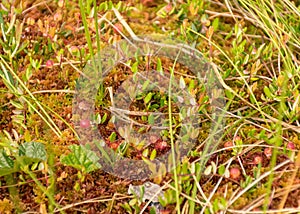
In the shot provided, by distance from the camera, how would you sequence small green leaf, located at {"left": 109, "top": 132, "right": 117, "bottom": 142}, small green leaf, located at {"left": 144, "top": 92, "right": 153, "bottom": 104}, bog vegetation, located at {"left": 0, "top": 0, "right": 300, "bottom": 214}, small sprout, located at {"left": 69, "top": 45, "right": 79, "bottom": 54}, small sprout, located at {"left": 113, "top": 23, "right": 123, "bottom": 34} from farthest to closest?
1. small sprout, located at {"left": 113, "top": 23, "right": 123, "bottom": 34}
2. small sprout, located at {"left": 69, "top": 45, "right": 79, "bottom": 54}
3. small green leaf, located at {"left": 144, "top": 92, "right": 153, "bottom": 104}
4. small green leaf, located at {"left": 109, "top": 132, "right": 117, "bottom": 142}
5. bog vegetation, located at {"left": 0, "top": 0, "right": 300, "bottom": 214}

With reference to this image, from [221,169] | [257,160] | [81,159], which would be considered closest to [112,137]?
[81,159]

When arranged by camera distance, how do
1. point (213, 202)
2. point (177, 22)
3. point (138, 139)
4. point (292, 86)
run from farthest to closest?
point (177, 22) < point (292, 86) < point (138, 139) < point (213, 202)

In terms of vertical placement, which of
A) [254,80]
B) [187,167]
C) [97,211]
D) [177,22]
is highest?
[177,22]

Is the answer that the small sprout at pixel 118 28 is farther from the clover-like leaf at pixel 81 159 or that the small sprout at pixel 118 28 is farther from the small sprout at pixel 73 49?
the clover-like leaf at pixel 81 159

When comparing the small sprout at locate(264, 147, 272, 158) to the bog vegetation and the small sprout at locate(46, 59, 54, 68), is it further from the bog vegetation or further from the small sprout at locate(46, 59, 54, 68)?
the small sprout at locate(46, 59, 54, 68)

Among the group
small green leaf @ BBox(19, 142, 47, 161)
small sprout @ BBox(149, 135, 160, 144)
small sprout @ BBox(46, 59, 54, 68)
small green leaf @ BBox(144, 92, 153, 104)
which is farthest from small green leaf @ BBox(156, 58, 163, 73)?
small green leaf @ BBox(19, 142, 47, 161)

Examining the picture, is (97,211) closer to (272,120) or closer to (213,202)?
(213,202)

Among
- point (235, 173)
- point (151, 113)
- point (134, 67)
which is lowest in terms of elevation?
point (235, 173)

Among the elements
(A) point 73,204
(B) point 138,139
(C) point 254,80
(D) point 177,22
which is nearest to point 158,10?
(D) point 177,22

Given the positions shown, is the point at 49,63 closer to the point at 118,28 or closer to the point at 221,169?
the point at 118,28

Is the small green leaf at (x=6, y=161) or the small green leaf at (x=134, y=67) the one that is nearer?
the small green leaf at (x=6, y=161)

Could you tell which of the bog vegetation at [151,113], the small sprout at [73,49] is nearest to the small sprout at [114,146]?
the bog vegetation at [151,113]
